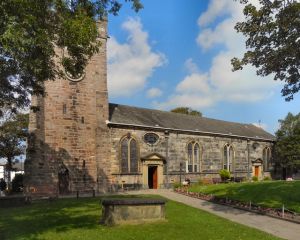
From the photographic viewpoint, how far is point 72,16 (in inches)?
491

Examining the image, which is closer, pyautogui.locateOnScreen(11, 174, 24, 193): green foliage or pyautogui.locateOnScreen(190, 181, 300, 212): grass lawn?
pyautogui.locateOnScreen(190, 181, 300, 212): grass lawn

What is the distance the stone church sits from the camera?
1227 inches

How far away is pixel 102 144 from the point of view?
33.9 metres

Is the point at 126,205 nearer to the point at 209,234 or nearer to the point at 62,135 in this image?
the point at 209,234

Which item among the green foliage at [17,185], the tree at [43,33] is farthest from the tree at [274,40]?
the green foliage at [17,185]

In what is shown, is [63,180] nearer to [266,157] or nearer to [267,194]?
[267,194]

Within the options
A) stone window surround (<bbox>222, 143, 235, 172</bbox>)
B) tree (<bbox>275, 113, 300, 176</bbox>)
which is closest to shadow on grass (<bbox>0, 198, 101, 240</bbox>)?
stone window surround (<bbox>222, 143, 235, 172</bbox>)

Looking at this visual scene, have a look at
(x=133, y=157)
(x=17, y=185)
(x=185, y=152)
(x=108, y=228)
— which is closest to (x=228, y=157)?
(x=185, y=152)

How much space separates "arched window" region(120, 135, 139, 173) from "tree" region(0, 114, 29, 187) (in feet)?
33.2

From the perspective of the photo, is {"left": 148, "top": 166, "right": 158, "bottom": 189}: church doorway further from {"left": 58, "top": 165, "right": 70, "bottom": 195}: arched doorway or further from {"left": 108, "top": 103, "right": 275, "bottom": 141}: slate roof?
{"left": 58, "top": 165, "right": 70, "bottom": 195}: arched doorway

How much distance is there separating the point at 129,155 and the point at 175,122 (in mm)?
8830

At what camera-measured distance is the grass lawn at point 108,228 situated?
45.0ft

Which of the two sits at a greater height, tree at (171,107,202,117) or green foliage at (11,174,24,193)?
tree at (171,107,202,117)

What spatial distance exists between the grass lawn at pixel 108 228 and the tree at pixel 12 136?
830 inches
